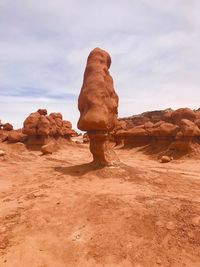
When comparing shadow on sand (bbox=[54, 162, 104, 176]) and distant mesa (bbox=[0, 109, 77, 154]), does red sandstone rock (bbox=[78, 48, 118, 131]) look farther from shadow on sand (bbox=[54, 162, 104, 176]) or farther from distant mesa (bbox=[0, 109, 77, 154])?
distant mesa (bbox=[0, 109, 77, 154])

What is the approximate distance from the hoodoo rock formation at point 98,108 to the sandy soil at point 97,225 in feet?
7.03

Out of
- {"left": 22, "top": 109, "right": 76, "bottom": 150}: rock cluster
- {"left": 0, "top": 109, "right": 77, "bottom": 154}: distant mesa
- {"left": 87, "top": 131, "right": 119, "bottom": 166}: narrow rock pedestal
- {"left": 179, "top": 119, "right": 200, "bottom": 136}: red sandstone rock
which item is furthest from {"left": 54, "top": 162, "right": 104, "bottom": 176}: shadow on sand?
{"left": 22, "top": 109, "right": 76, "bottom": 150}: rock cluster

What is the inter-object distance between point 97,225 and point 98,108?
555cm

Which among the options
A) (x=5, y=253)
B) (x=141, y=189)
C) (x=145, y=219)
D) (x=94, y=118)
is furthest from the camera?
(x=94, y=118)

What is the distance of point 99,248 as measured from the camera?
4688 mm

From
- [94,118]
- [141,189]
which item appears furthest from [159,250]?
[94,118]

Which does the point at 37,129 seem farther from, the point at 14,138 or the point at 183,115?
the point at 183,115

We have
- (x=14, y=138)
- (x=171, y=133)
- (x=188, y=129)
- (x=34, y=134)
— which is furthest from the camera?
(x=14, y=138)

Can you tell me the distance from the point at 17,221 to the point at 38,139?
52.6 feet

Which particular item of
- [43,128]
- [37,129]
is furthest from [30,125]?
[43,128]

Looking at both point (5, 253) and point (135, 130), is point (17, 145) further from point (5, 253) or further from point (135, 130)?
point (5, 253)

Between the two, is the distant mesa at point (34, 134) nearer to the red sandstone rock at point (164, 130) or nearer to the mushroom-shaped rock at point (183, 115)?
the red sandstone rock at point (164, 130)

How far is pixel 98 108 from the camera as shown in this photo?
33.5 feet

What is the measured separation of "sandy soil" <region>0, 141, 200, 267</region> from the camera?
4.45 metres
